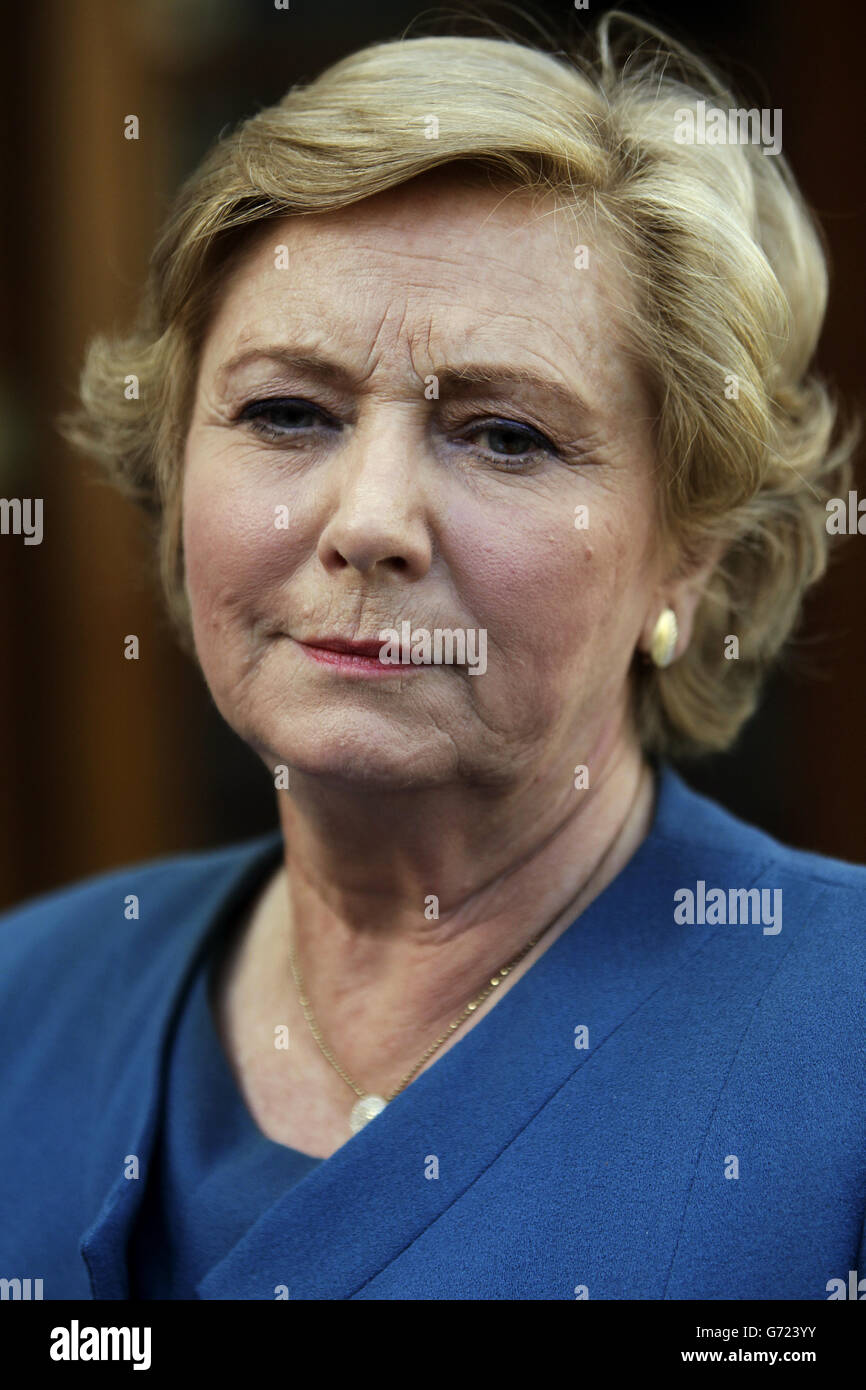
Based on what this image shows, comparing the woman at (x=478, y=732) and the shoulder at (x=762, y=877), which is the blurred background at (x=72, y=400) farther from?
the woman at (x=478, y=732)

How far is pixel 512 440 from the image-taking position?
5.49 feet

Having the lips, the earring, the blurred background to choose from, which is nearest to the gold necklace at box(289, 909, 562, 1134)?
the earring

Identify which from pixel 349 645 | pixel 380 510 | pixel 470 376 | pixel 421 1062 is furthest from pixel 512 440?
pixel 421 1062

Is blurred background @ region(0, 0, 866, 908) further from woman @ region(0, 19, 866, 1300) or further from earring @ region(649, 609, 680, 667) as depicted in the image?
woman @ region(0, 19, 866, 1300)

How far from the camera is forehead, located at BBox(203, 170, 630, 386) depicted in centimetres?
163

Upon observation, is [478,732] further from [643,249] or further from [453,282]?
[643,249]

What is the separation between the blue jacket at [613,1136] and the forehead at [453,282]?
668 millimetres

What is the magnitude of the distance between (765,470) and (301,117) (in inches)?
29.1

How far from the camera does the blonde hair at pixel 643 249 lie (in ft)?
5.52

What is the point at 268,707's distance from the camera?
1.72 metres

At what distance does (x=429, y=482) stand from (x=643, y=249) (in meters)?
0.40

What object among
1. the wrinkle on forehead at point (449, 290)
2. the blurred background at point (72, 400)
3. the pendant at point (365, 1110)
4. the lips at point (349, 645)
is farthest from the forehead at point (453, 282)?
the blurred background at point (72, 400)

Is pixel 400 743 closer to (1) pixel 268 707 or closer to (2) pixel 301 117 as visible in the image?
(1) pixel 268 707

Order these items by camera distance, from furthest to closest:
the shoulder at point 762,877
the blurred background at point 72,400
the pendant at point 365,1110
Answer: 1. the blurred background at point 72,400
2. the pendant at point 365,1110
3. the shoulder at point 762,877
